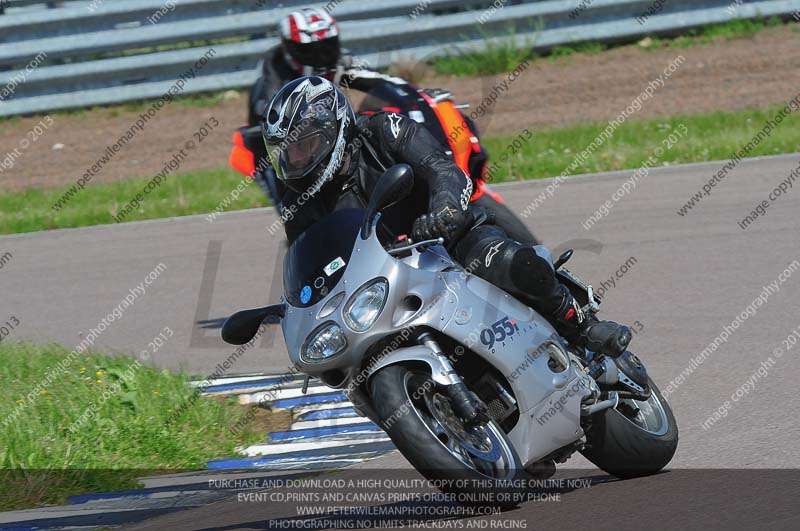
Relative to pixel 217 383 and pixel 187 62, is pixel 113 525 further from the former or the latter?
pixel 187 62

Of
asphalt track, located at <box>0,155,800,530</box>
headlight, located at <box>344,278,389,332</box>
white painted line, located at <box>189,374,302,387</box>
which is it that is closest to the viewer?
headlight, located at <box>344,278,389,332</box>

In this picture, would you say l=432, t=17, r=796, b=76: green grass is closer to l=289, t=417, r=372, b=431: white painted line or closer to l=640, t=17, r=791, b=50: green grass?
l=640, t=17, r=791, b=50: green grass

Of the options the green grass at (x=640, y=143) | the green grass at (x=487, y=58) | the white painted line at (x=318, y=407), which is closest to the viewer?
the white painted line at (x=318, y=407)

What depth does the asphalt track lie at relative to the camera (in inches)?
183

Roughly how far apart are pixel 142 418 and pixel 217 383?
3.40 ft

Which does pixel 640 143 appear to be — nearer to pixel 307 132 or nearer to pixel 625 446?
pixel 625 446

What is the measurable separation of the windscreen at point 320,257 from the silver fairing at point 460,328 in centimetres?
5

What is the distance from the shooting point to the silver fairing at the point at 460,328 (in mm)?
4379

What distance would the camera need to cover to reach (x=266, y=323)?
8461 mm

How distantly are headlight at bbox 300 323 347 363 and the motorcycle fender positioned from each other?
15 cm

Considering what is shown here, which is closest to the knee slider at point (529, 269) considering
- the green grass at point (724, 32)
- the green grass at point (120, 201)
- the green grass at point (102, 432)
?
the green grass at point (102, 432)

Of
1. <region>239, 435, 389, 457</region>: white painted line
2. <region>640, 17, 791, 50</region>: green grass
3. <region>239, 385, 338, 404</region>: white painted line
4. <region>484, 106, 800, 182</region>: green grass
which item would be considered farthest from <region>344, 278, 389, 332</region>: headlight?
<region>640, 17, 791, 50</region>: green grass

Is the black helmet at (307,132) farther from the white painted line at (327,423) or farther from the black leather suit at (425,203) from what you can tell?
the white painted line at (327,423)

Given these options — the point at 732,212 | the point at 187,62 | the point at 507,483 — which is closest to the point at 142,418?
the point at 507,483
